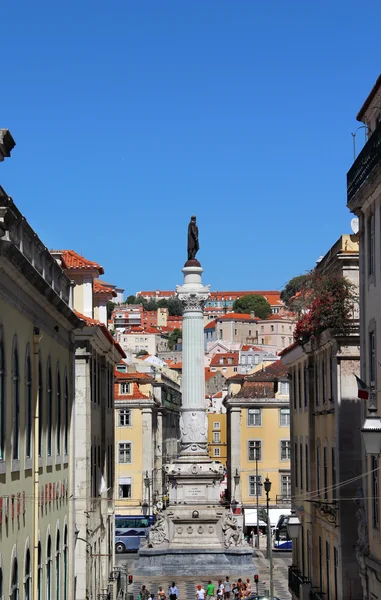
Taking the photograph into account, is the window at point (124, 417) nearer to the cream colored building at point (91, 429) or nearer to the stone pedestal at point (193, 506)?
the stone pedestal at point (193, 506)

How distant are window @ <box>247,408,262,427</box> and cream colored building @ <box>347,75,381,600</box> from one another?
61.4m

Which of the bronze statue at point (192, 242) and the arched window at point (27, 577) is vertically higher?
the bronze statue at point (192, 242)

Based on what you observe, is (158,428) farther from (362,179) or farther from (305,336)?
(362,179)

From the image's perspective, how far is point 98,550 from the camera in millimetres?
42844

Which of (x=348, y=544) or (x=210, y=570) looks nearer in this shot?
(x=348, y=544)

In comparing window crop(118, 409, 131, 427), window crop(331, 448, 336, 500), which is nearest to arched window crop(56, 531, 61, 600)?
window crop(331, 448, 336, 500)

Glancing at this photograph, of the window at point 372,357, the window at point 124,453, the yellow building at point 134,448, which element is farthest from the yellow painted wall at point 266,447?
the window at point 372,357

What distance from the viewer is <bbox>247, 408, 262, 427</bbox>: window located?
89.4 m

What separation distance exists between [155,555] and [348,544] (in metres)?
30.9

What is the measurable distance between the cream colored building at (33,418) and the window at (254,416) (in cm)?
5619

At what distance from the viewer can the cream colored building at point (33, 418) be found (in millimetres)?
21281

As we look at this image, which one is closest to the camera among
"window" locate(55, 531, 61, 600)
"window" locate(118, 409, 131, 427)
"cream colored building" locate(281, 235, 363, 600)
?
"window" locate(55, 531, 61, 600)

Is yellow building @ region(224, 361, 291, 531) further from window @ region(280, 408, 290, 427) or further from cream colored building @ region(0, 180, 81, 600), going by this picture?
cream colored building @ region(0, 180, 81, 600)

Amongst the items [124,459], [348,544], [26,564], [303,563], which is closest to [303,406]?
[303,563]
